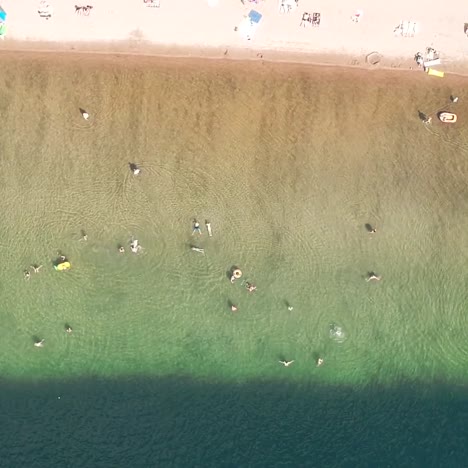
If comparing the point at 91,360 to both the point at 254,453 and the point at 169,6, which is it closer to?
the point at 254,453

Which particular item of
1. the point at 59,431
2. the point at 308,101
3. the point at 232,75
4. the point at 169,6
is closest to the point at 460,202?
the point at 308,101

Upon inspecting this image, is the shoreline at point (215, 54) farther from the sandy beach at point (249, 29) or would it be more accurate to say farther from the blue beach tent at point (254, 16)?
the blue beach tent at point (254, 16)

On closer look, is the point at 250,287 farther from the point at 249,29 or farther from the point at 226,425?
the point at 249,29

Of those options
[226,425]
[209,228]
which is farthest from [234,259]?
[226,425]

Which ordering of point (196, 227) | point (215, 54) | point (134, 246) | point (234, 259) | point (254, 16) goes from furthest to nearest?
point (234, 259) → point (196, 227) → point (134, 246) → point (215, 54) → point (254, 16)

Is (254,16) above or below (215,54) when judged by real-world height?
above

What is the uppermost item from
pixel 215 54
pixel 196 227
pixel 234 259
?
pixel 215 54
